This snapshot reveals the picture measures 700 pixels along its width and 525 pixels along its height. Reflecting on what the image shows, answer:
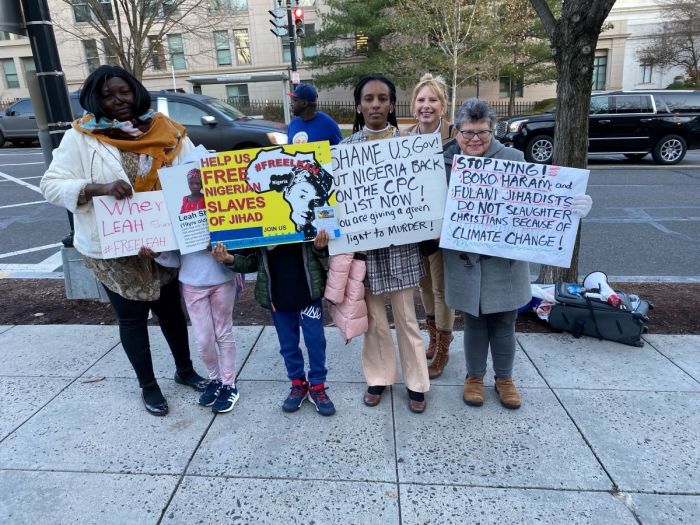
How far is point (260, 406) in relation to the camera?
3148 mm

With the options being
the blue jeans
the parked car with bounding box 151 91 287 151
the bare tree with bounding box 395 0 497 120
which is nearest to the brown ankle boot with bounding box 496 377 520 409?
the blue jeans

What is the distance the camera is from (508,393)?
10.1 feet

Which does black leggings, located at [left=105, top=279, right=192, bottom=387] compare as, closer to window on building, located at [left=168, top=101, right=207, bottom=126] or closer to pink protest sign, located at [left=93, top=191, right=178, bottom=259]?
pink protest sign, located at [left=93, top=191, right=178, bottom=259]

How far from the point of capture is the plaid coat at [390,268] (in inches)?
114

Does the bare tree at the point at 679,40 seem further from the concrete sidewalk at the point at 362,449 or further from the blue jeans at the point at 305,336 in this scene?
the blue jeans at the point at 305,336

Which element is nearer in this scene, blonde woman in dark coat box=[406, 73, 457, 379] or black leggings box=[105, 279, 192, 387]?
black leggings box=[105, 279, 192, 387]

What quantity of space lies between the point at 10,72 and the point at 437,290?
41390mm

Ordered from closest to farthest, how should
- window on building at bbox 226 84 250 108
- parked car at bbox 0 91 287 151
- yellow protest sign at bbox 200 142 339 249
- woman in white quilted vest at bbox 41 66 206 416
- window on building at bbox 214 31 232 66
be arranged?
1. woman in white quilted vest at bbox 41 66 206 416
2. yellow protest sign at bbox 200 142 339 249
3. parked car at bbox 0 91 287 151
4. window on building at bbox 214 31 232 66
5. window on building at bbox 226 84 250 108

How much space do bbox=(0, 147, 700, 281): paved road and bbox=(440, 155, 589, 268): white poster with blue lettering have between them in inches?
119

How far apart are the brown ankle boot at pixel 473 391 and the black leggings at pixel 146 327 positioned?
1899mm

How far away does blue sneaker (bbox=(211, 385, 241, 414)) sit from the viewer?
3082 mm

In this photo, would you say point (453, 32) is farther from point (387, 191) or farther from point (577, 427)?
point (577, 427)

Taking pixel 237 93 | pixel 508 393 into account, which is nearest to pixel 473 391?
pixel 508 393

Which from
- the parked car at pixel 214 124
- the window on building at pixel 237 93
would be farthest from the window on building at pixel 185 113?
the window on building at pixel 237 93
